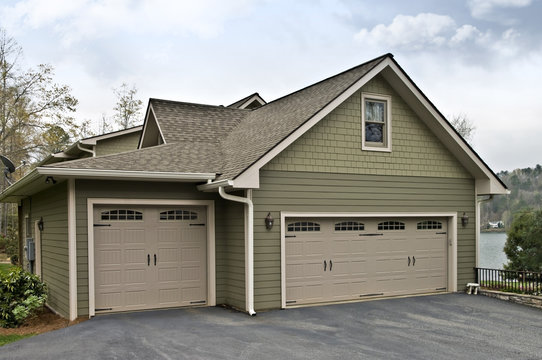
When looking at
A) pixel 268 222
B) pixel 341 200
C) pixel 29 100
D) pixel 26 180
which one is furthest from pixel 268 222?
pixel 29 100

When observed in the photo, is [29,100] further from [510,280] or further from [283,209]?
[510,280]

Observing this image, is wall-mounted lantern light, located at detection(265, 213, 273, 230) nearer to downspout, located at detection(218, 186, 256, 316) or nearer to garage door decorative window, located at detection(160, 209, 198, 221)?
downspout, located at detection(218, 186, 256, 316)

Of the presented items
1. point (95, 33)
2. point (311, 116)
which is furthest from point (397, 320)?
point (95, 33)

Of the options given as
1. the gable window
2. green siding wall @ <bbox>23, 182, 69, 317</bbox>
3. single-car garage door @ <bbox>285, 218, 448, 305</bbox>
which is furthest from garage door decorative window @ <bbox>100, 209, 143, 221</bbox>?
the gable window

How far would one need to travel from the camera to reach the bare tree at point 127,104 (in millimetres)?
37188

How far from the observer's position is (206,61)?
78.4ft

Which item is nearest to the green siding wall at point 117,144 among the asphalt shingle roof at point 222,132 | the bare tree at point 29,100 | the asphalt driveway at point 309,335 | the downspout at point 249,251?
the asphalt shingle roof at point 222,132

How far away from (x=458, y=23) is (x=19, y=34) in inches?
959

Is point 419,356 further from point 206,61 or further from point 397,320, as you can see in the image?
point 206,61

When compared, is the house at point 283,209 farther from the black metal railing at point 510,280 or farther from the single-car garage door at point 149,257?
the black metal railing at point 510,280

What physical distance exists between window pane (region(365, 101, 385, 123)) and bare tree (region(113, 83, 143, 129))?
27.8 m

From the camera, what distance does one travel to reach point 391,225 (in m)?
12.4

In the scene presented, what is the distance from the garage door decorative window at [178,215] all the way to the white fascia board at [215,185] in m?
0.62

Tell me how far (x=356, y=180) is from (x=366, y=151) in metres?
0.73
